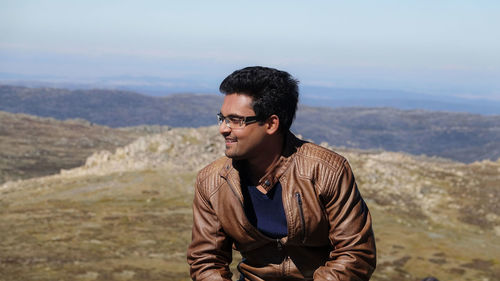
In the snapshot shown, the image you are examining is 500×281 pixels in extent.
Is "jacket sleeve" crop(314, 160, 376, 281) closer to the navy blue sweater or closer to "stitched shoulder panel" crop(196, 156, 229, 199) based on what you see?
the navy blue sweater

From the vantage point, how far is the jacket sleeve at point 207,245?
682cm

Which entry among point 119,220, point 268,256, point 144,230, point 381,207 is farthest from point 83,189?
point 268,256

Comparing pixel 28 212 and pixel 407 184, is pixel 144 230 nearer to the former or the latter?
pixel 28 212

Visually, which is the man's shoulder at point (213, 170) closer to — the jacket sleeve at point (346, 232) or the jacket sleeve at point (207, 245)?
the jacket sleeve at point (207, 245)

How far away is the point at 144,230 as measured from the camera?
34344mm

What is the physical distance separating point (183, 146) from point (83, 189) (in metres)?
13.0

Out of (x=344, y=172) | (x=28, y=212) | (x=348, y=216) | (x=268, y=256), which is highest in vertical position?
(x=344, y=172)

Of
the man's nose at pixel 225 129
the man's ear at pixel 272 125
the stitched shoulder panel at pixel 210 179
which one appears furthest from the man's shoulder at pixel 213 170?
the man's ear at pixel 272 125

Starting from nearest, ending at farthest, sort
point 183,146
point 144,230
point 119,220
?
point 144,230
point 119,220
point 183,146

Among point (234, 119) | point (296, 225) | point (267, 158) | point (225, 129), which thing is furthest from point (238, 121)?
point (296, 225)

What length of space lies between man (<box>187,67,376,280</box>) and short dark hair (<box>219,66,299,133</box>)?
1 centimetres

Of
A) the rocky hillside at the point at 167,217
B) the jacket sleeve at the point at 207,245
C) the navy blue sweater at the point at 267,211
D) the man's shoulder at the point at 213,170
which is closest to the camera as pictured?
the navy blue sweater at the point at 267,211

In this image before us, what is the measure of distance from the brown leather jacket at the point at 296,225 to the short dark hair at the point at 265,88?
0.56 metres

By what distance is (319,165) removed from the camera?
255 inches
